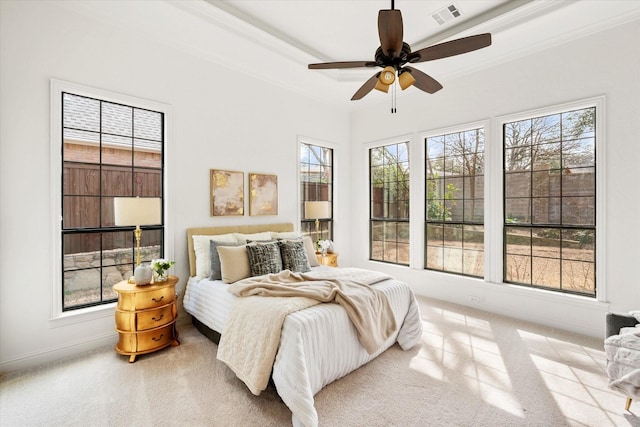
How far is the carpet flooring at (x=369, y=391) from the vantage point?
1.97 metres

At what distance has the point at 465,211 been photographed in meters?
4.27

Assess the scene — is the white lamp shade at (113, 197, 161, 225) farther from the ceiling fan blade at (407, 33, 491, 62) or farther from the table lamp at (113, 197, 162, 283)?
the ceiling fan blade at (407, 33, 491, 62)

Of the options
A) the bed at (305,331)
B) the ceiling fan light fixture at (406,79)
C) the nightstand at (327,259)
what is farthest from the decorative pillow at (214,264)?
the ceiling fan light fixture at (406,79)

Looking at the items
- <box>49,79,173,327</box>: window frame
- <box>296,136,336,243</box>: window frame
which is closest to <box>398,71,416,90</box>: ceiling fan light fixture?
<box>296,136,336,243</box>: window frame

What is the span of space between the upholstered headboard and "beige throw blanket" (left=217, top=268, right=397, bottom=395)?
109 cm

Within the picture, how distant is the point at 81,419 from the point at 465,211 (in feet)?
15.0

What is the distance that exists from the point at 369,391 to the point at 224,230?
2.55 metres

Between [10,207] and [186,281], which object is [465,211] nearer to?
[186,281]

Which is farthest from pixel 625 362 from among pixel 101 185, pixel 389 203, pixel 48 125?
pixel 48 125

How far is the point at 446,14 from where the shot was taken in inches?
121

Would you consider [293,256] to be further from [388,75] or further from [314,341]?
[388,75]

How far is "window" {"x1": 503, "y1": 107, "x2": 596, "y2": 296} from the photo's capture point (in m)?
3.32

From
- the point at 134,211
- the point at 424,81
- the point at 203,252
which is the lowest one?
the point at 203,252

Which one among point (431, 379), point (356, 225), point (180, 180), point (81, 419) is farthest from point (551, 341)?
point (180, 180)
